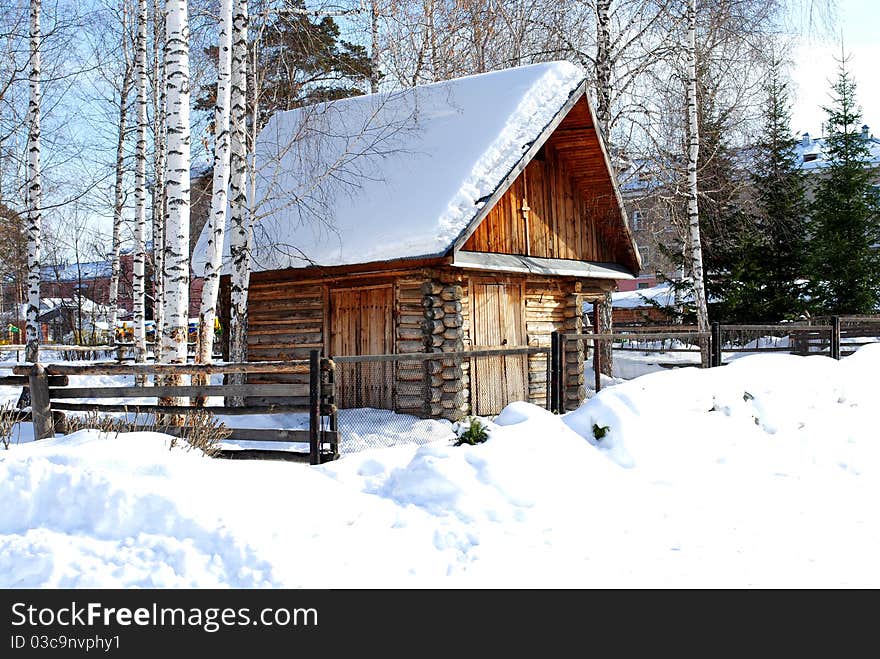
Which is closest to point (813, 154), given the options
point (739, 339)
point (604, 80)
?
point (739, 339)

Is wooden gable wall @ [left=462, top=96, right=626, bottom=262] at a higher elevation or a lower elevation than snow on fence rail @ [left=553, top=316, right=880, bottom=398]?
higher

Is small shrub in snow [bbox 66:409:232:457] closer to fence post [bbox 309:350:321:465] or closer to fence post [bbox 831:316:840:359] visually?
fence post [bbox 309:350:321:465]

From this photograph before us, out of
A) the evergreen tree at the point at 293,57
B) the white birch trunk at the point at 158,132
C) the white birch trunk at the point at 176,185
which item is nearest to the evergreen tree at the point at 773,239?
the evergreen tree at the point at 293,57

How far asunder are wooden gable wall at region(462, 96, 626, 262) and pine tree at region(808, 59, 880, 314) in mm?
10477

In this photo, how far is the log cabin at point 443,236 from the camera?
44.6ft

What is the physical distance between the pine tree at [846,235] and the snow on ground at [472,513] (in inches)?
694

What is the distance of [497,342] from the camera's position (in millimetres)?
14883

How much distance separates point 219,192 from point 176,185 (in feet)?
5.38

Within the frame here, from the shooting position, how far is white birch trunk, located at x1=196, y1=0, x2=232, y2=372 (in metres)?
11.8

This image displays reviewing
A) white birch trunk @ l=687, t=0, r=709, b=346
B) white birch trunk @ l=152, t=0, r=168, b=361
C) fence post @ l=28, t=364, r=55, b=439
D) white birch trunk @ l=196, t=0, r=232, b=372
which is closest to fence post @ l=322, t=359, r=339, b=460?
fence post @ l=28, t=364, r=55, b=439

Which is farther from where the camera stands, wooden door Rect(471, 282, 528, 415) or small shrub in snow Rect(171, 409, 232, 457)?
wooden door Rect(471, 282, 528, 415)

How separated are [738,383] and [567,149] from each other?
302 inches

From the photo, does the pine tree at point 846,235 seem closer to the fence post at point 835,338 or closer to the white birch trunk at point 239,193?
the fence post at point 835,338
